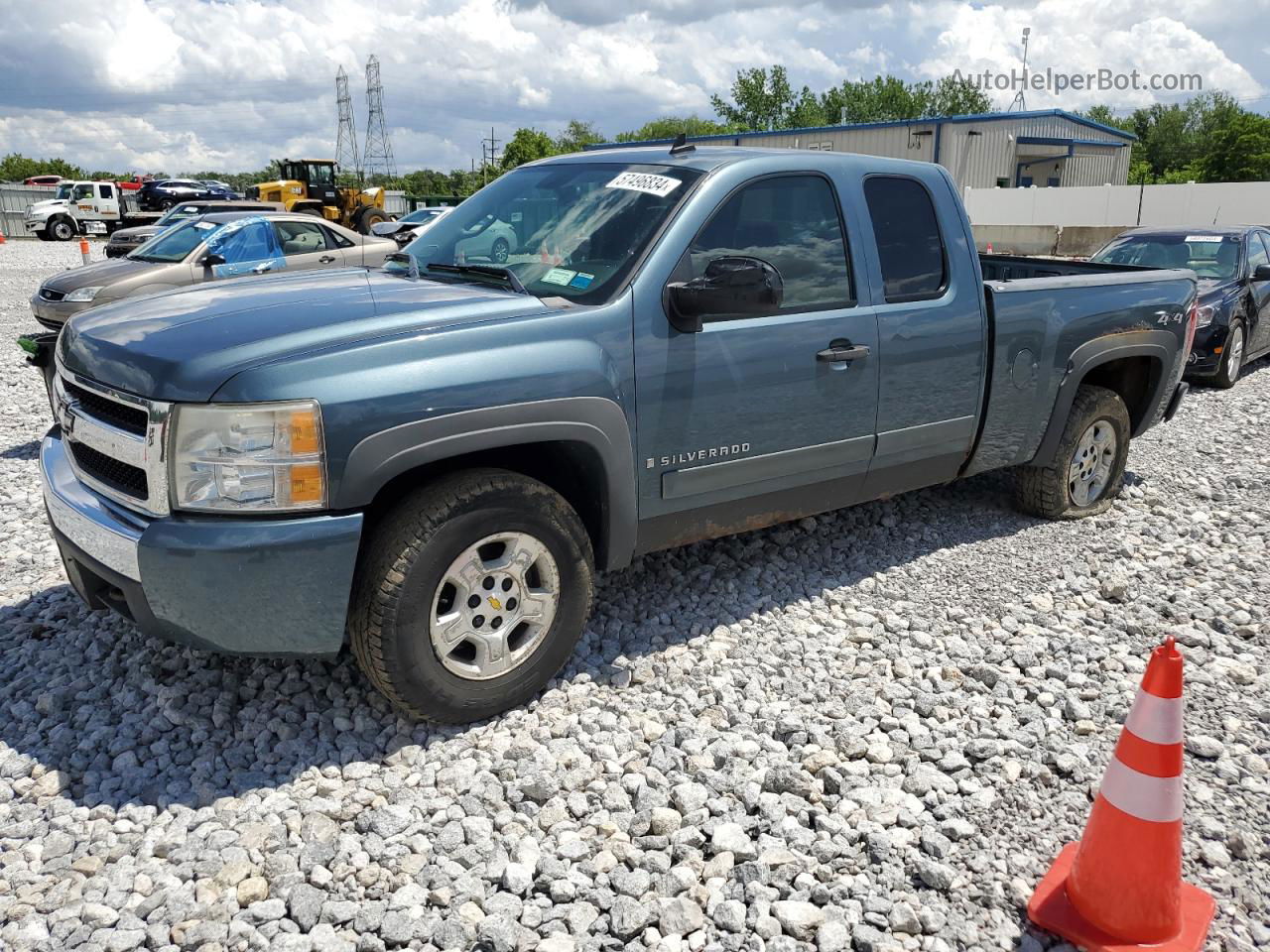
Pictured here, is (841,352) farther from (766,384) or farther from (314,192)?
(314,192)

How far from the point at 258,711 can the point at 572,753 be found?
1166 millimetres

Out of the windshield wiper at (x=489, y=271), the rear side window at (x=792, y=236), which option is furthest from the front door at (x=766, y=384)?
the windshield wiper at (x=489, y=271)

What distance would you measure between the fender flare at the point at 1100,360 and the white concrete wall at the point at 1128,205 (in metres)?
26.2

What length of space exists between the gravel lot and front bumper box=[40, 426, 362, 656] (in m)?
0.53

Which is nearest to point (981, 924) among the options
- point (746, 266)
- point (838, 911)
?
point (838, 911)

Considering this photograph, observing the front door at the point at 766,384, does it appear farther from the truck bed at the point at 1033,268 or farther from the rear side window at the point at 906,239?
the truck bed at the point at 1033,268

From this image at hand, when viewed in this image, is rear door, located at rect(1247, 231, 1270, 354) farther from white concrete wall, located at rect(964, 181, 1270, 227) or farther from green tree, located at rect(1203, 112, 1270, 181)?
green tree, located at rect(1203, 112, 1270, 181)

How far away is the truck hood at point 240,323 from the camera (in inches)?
115

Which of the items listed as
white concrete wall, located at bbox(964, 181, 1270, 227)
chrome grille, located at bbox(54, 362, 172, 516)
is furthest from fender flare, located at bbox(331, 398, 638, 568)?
white concrete wall, located at bbox(964, 181, 1270, 227)

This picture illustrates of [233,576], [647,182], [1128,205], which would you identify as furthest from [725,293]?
[1128,205]

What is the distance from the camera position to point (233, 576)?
113 inches

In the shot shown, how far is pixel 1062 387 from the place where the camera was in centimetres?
509

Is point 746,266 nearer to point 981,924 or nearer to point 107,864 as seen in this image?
point 981,924

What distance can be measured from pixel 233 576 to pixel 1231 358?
34.2 ft
